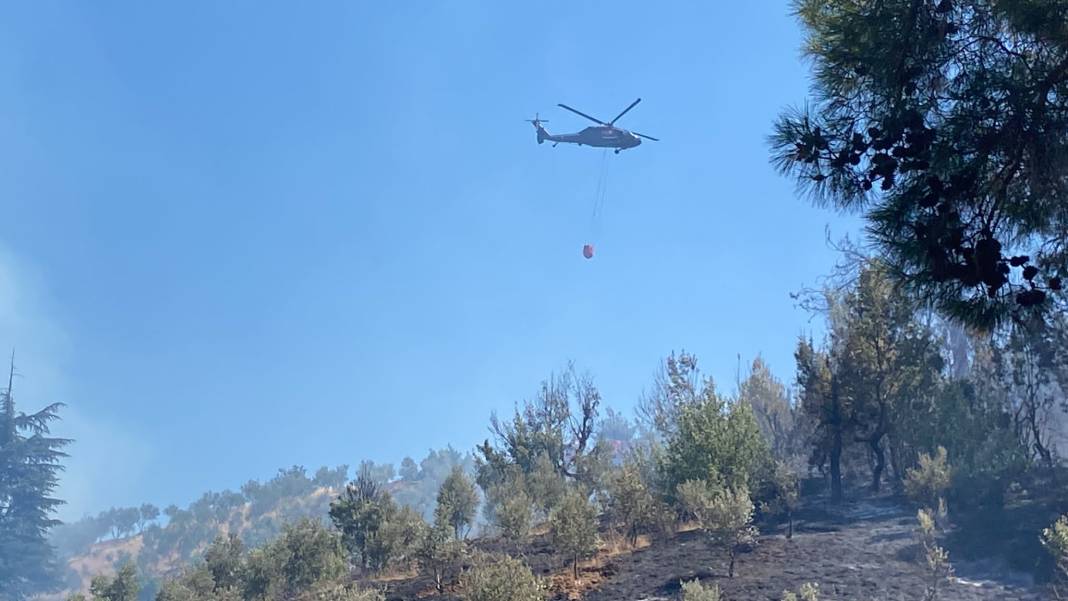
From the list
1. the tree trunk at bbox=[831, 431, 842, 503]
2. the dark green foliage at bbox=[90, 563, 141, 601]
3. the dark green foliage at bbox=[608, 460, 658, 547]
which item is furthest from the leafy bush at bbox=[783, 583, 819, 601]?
the dark green foliage at bbox=[90, 563, 141, 601]

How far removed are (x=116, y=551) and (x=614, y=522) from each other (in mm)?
96937

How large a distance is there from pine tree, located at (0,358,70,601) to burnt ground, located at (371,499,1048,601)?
60159 millimetres

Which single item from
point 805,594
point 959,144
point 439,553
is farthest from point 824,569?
point 959,144

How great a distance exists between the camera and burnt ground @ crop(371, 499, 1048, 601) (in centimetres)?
→ 1392

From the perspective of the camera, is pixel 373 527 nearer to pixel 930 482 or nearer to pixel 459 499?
pixel 459 499

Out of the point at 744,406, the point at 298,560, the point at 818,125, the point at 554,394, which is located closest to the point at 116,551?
the point at 554,394

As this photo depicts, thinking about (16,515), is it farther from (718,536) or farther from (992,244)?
(992,244)

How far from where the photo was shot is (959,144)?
6.26 metres

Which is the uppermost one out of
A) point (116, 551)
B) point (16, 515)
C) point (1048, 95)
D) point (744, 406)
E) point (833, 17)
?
point (833, 17)

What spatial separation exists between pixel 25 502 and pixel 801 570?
72555 millimetres

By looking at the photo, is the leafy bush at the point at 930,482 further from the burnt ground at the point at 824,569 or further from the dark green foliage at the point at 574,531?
the dark green foliage at the point at 574,531

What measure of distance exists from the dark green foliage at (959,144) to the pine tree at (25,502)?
243 feet

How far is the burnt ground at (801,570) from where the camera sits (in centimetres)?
1392

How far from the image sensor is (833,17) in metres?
7.25
